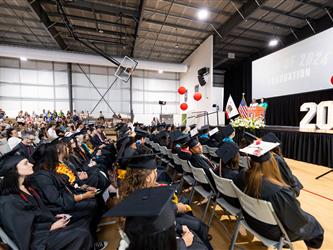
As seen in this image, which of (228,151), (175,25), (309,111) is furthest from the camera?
(175,25)

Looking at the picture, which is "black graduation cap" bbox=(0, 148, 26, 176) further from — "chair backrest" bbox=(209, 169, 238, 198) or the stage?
the stage

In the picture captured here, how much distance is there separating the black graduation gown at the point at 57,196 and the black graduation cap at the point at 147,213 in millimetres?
1226

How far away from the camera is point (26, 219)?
1309 mm

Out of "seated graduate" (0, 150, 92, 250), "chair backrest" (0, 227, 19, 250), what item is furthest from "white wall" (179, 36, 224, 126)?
"chair backrest" (0, 227, 19, 250)

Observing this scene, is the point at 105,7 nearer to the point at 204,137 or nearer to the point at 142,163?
the point at 204,137

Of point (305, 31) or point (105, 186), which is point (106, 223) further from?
point (305, 31)

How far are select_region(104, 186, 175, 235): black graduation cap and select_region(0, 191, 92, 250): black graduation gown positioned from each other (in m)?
0.82

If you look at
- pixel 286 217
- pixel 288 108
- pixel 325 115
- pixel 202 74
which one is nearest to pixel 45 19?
pixel 202 74

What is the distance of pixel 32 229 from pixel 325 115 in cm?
758

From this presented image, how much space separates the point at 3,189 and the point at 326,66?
9465 mm

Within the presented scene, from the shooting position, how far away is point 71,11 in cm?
861

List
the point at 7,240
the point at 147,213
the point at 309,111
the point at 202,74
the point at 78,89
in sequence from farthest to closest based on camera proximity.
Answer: the point at 78,89, the point at 202,74, the point at 309,111, the point at 7,240, the point at 147,213

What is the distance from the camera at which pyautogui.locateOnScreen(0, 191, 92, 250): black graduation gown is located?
1.26 metres

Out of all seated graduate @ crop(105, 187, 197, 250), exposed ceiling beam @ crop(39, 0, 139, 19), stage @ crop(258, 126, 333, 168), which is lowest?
stage @ crop(258, 126, 333, 168)
